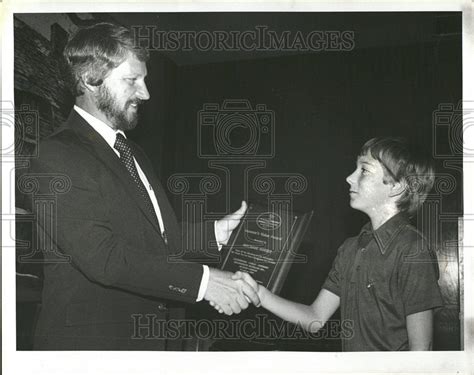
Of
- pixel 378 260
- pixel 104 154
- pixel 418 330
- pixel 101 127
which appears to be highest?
pixel 101 127

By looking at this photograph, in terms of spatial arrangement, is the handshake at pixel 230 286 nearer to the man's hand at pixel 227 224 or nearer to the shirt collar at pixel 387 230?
the man's hand at pixel 227 224

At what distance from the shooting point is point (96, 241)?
232 cm

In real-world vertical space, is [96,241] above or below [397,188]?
below

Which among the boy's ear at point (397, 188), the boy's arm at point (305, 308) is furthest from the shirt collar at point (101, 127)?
the boy's ear at point (397, 188)

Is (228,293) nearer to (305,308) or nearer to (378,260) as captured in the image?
(305,308)

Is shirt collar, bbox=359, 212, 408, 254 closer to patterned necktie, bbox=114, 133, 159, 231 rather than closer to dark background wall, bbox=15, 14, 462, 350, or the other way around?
dark background wall, bbox=15, 14, 462, 350

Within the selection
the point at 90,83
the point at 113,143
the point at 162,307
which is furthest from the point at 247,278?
the point at 90,83

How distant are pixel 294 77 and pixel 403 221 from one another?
681 millimetres

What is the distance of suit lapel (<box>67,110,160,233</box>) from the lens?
7.72 feet

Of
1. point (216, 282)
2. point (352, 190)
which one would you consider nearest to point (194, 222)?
point (216, 282)

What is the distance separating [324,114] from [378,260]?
584 mm

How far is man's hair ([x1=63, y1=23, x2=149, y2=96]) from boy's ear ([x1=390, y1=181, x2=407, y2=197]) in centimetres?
105

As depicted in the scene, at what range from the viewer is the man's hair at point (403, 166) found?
2391 mm

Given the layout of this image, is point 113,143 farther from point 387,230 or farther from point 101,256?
point 387,230
